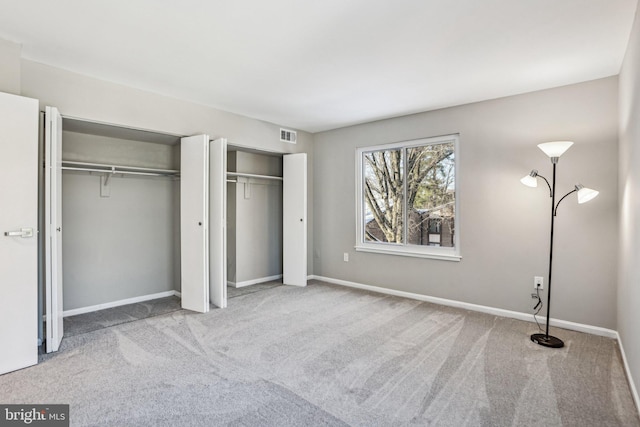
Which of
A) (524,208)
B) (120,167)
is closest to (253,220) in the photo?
(120,167)

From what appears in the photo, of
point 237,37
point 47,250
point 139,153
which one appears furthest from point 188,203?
point 237,37

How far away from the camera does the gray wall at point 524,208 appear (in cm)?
315

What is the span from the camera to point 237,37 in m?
2.48

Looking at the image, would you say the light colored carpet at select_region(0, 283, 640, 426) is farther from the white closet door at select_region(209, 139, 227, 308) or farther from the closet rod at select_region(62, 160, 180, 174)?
the closet rod at select_region(62, 160, 180, 174)

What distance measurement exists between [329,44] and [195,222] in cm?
242

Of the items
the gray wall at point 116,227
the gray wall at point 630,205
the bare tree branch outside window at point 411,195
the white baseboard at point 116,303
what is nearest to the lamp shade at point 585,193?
the gray wall at point 630,205

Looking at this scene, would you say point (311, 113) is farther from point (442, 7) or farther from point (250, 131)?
point (442, 7)

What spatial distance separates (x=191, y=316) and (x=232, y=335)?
0.79 meters

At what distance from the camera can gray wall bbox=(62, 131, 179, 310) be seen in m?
3.78

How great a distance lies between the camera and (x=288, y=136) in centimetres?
515

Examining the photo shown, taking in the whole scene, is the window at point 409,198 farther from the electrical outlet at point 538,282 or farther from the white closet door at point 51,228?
the white closet door at point 51,228

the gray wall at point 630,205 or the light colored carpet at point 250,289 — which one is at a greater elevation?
the gray wall at point 630,205

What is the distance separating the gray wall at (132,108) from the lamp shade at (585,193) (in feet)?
12.0

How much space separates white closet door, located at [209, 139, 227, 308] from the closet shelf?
2.28 feet
